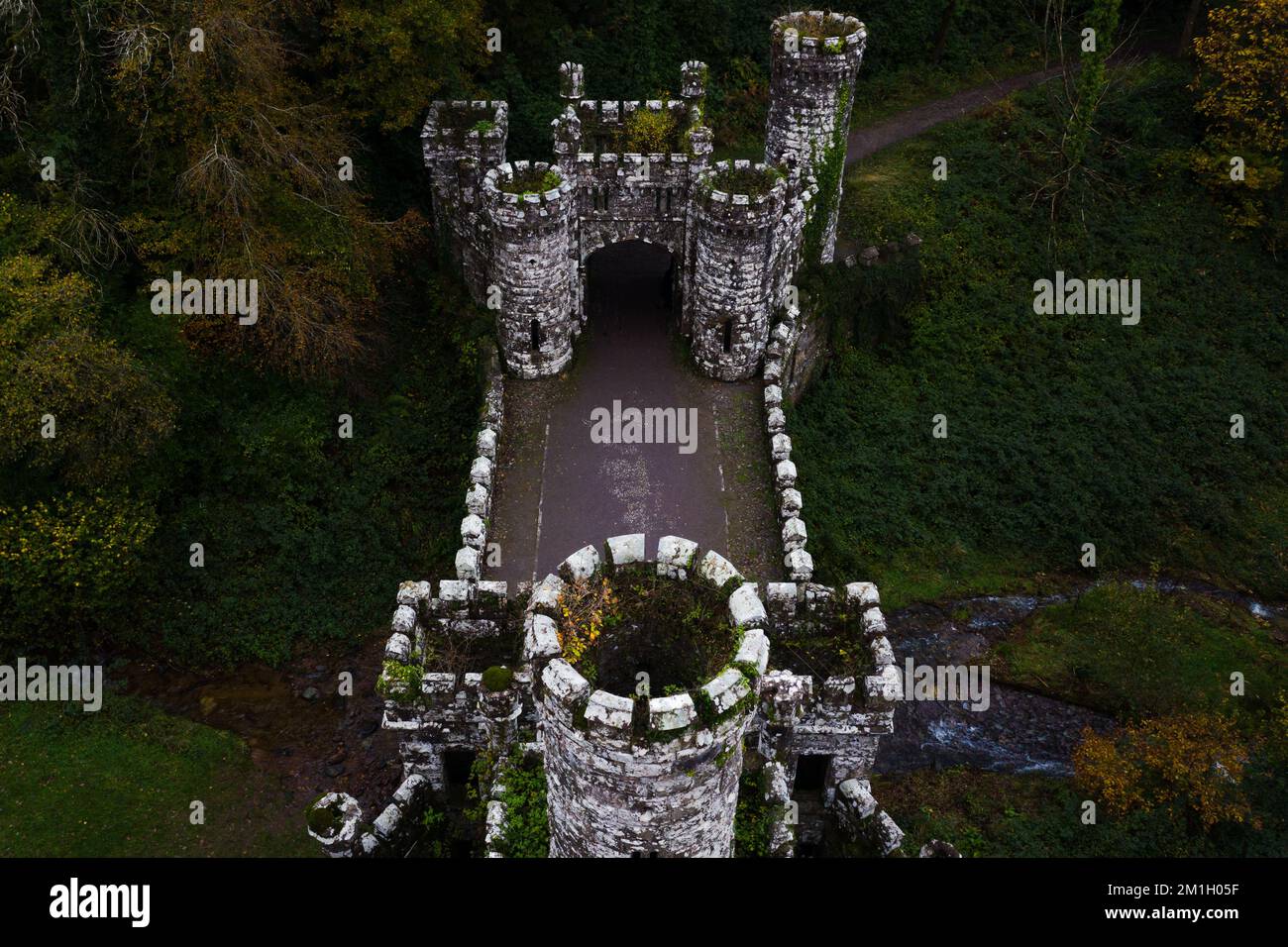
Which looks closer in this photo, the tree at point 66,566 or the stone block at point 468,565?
the stone block at point 468,565

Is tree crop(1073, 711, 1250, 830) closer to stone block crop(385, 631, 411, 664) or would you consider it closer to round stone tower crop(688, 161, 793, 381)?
round stone tower crop(688, 161, 793, 381)

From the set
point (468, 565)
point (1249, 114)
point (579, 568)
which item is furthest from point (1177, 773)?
point (1249, 114)

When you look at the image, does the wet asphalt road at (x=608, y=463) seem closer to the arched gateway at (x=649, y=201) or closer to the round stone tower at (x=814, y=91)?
the arched gateway at (x=649, y=201)

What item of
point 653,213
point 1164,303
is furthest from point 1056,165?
point 653,213

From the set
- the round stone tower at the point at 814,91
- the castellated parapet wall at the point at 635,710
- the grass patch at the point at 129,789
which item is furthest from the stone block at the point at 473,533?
the round stone tower at the point at 814,91

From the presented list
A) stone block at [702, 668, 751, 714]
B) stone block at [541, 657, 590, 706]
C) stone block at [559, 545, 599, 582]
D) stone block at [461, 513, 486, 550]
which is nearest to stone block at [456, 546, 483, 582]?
stone block at [461, 513, 486, 550]

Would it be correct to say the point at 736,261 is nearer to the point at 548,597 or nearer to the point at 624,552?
the point at 624,552
